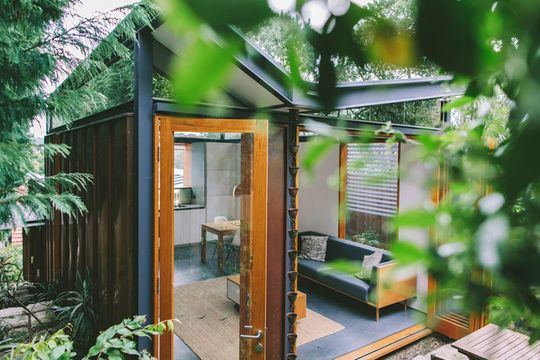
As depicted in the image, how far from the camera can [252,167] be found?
3.05m

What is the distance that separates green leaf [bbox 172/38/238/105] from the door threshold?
4.70 meters

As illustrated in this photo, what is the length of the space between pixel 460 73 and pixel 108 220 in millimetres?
3389

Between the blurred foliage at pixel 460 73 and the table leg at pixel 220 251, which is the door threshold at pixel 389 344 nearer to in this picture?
the table leg at pixel 220 251

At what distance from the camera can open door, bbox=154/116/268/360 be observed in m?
2.85

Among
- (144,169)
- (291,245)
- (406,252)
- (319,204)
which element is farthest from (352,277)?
(406,252)

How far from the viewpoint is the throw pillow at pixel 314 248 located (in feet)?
23.8

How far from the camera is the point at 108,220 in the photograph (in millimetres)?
3262

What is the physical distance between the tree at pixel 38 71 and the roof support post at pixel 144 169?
0.19 metres

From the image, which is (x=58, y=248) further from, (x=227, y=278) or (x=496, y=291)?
(x=496, y=291)

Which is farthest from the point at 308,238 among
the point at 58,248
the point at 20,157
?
the point at 20,157

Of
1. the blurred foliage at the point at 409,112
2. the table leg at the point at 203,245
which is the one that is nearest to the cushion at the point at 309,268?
the blurred foliage at the point at 409,112

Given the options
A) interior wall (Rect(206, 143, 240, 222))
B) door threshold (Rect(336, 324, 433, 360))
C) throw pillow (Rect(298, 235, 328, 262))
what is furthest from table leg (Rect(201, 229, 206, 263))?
throw pillow (Rect(298, 235, 328, 262))

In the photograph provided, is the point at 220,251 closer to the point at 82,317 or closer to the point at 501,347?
the point at 82,317

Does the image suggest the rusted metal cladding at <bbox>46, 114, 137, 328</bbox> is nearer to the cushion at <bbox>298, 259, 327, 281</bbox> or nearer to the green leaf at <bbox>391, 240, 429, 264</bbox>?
the green leaf at <bbox>391, 240, 429, 264</bbox>
